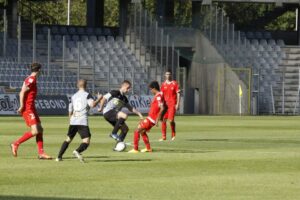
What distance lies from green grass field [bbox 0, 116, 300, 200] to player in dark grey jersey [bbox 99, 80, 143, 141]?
0.54 m

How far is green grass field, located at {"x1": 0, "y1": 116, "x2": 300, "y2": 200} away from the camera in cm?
1554

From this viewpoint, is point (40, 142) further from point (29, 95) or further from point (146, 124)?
point (146, 124)

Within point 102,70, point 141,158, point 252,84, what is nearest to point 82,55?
point 102,70

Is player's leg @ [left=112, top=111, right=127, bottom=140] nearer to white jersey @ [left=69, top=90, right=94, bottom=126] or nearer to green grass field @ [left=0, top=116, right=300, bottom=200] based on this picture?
green grass field @ [left=0, top=116, right=300, bottom=200]

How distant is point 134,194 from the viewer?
15383mm

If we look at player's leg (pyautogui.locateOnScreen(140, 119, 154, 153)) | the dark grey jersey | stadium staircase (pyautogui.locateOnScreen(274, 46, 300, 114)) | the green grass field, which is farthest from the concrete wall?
player's leg (pyautogui.locateOnScreen(140, 119, 154, 153))

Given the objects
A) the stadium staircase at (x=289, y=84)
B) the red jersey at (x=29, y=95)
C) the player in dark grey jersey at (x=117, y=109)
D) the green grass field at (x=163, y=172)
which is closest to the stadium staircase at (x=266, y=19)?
the stadium staircase at (x=289, y=84)

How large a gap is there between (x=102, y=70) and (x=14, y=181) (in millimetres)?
44348

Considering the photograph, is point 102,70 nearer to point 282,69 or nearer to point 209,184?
point 282,69

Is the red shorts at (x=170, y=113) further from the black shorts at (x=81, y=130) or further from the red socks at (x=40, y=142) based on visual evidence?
the black shorts at (x=81, y=130)

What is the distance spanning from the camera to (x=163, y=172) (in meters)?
19.1

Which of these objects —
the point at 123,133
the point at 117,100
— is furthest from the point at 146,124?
the point at 117,100

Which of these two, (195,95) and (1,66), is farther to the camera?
(195,95)

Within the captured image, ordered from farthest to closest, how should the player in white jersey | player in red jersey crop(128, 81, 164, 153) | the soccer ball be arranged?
the soccer ball, player in red jersey crop(128, 81, 164, 153), the player in white jersey
